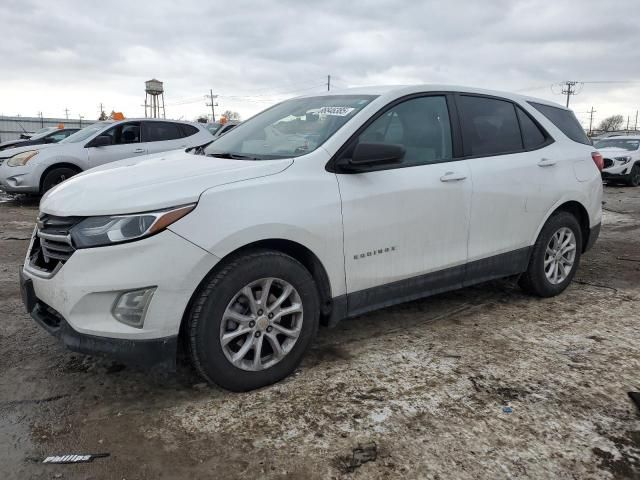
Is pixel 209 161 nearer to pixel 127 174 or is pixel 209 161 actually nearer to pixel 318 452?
pixel 127 174

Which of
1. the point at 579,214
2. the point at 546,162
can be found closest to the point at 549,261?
the point at 579,214

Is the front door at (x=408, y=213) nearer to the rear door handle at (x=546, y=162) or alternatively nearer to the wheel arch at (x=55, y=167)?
the rear door handle at (x=546, y=162)

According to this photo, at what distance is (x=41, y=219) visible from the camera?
115 inches

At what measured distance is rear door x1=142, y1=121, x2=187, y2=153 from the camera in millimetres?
9977

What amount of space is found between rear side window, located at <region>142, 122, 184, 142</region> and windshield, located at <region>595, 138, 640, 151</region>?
40.9ft

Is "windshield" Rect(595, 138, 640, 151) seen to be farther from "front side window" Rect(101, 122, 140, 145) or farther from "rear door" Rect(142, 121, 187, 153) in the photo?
"front side window" Rect(101, 122, 140, 145)

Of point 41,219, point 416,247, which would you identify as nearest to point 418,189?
point 416,247

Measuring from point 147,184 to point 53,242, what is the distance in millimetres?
566

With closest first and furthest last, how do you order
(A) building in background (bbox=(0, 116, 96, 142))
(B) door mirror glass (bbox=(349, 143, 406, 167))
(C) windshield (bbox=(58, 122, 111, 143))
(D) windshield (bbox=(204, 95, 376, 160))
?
(B) door mirror glass (bbox=(349, 143, 406, 167)), (D) windshield (bbox=(204, 95, 376, 160)), (C) windshield (bbox=(58, 122, 111, 143)), (A) building in background (bbox=(0, 116, 96, 142))

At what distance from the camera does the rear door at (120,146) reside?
9.62 meters

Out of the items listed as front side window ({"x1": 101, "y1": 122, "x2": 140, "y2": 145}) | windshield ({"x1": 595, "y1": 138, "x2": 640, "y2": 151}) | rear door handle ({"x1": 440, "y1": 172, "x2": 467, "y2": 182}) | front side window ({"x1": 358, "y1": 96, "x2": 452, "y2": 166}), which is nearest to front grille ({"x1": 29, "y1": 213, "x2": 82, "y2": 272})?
front side window ({"x1": 358, "y1": 96, "x2": 452, "y2": 166})

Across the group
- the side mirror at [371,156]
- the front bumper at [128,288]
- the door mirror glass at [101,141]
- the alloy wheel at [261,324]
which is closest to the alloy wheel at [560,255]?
the side mirror at [371,156]

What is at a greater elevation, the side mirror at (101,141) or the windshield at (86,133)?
the windshield at (86,133)

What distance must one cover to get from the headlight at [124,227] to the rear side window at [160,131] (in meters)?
7.92
